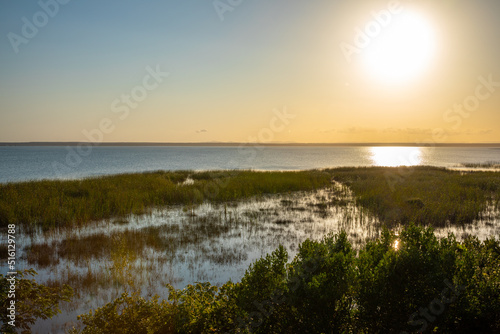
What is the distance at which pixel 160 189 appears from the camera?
24125mm

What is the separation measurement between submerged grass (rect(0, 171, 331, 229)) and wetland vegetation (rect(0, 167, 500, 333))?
116 millimetres

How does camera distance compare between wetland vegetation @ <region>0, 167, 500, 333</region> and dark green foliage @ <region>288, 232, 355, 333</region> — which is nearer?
dark green foliage @ <region>288, 232, 355, 333</region>

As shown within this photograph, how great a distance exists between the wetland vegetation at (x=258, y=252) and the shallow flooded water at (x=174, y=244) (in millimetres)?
68

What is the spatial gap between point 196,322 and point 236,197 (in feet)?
63.2

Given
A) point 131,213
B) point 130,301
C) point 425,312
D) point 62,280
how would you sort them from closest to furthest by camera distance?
point 425,312 < point 130,301 < point 62,280 < point 131,213

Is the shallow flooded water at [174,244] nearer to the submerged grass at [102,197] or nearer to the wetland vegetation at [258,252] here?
the wetland vegetation at [258,252]

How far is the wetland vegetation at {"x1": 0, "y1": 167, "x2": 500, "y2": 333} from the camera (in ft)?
15.6

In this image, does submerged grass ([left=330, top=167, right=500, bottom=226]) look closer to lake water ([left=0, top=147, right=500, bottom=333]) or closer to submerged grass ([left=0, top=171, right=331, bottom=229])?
lake water ([left=0, top=147, right=500, bottom=333])

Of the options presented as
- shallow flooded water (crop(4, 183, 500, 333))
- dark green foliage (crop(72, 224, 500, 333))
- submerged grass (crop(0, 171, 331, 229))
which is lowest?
shallow flooded water (crop(4, 183, 500, 333))

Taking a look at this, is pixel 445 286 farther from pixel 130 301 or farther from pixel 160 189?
pixel 160 189

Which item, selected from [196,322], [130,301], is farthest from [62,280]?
[196,322]

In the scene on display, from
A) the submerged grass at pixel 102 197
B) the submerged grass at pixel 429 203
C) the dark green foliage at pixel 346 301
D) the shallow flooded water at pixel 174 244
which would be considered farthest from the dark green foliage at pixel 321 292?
the submerged grass at pixel 102 197

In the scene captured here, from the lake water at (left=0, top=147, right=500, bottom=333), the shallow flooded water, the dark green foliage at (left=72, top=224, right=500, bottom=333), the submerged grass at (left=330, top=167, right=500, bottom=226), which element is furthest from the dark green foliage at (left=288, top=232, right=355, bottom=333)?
the submerged grass at (left=330, top=167, right=500, bottom=226)

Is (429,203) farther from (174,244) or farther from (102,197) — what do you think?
(102,197)
